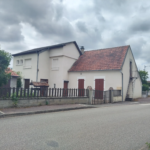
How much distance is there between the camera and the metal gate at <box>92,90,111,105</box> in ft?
49.1

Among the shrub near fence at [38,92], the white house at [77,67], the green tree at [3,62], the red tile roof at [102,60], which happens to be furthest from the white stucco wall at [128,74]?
the green tree at [3,62]

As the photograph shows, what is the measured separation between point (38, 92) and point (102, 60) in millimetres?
12227

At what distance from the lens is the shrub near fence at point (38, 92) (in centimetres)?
1006

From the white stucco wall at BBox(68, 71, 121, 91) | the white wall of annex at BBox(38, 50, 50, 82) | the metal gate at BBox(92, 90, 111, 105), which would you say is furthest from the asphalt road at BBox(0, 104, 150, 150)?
the white wall of annex at BBox(38, 50, 50, 82)

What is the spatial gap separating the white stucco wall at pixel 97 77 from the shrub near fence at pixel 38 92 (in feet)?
20.0

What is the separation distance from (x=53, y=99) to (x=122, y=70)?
1029cm

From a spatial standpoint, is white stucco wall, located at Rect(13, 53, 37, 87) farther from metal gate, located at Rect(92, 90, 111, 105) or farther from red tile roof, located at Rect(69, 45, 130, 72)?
metal gate, located at Rect(92, 90, 111, 105)

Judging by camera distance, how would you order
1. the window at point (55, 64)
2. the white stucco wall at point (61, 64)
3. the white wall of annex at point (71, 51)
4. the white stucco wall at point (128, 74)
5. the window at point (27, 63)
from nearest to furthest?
the white stucco wall at point (128, 74), the white stucco wall at point (61, 64), the white wall of annex at point (71, 51), the window at point (55, 64), the window at point (27, 63)

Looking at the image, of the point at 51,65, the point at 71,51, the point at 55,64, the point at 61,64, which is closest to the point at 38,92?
the point at 61,64

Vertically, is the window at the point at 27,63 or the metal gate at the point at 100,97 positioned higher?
the window at the point at 27,63

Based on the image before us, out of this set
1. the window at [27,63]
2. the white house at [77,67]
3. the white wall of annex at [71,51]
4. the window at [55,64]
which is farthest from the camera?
the window at [27,63]

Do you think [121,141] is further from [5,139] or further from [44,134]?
[5,139]

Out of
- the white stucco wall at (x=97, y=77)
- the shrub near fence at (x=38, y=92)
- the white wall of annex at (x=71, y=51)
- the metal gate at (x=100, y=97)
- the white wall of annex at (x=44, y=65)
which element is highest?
the white wall of annex at (x=71, y=51)

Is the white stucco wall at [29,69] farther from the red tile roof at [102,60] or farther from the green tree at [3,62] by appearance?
the green tree at [3,62]
